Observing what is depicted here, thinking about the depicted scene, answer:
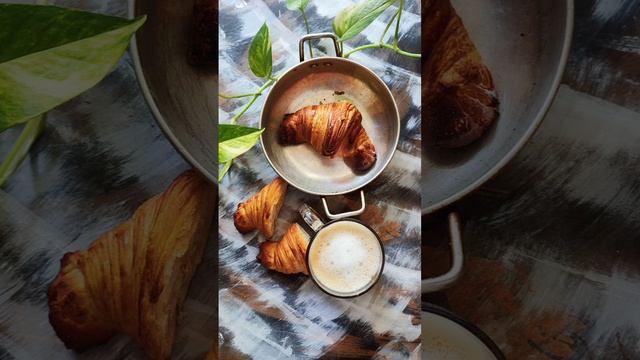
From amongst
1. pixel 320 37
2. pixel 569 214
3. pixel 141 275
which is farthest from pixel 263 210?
pixel 569 214

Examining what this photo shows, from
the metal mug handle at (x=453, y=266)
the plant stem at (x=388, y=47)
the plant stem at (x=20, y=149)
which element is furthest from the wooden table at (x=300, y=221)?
the plant stem at (x=20, y=149)


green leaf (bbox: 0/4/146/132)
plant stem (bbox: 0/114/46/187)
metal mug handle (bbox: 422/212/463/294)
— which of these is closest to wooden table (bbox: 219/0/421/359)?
green leaf (bbox: 0/4/146/132)

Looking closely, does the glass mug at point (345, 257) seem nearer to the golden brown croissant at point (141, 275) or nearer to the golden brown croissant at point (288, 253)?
the golden brown croissant at point (288, 253)

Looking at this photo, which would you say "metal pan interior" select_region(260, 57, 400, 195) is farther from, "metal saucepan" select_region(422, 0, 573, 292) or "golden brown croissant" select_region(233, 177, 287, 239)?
"metal saucepan" select_region(422, 0, 573, 292)

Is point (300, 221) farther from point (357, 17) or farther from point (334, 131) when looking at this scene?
point (357, 17)

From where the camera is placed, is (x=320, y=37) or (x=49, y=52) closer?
(x=49, y=52)

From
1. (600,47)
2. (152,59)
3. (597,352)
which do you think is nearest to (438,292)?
(597,352)

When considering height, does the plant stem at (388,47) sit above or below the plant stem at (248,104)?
above

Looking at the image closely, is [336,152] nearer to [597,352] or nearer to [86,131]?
[86,131]
